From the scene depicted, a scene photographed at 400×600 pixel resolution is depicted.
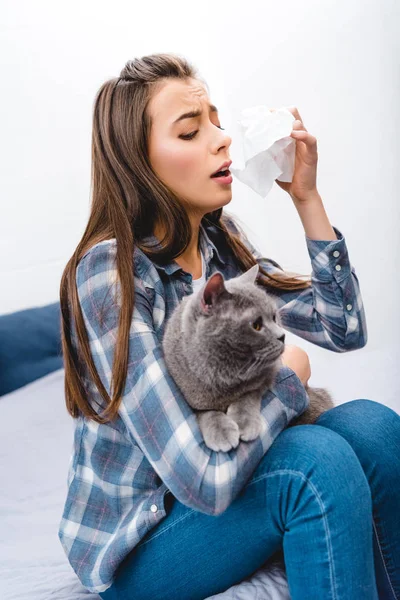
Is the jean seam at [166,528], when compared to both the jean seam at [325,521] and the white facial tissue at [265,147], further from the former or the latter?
the white facial tissue at [265,147]

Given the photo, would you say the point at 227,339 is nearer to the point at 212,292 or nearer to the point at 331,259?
the point at 212,292

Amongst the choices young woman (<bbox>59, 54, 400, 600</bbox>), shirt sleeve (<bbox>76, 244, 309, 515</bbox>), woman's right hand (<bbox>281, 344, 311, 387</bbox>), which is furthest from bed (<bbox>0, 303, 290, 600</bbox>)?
woman's right hand (<bbox>281, 344, 311, 387</bbox>)

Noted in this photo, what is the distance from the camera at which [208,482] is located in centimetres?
97

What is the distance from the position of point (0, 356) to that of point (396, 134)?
1664mm

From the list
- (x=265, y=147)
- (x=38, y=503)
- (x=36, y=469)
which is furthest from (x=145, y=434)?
(x=36, y=469)

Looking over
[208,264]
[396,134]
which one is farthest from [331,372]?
[208,264]

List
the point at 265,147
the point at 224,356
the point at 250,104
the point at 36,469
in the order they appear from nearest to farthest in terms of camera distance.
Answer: the point at 224,356, the point at 265,147, the point at 36,469, the point at 250,104

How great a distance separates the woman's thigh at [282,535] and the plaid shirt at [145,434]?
0.04 meters

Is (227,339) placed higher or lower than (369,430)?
higher

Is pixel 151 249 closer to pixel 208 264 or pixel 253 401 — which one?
pixel 208 264

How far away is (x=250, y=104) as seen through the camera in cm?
261

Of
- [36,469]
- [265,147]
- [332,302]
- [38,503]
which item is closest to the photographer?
[265,147]

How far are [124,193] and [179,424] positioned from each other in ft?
1.61

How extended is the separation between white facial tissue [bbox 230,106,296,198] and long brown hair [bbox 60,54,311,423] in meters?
0.16
